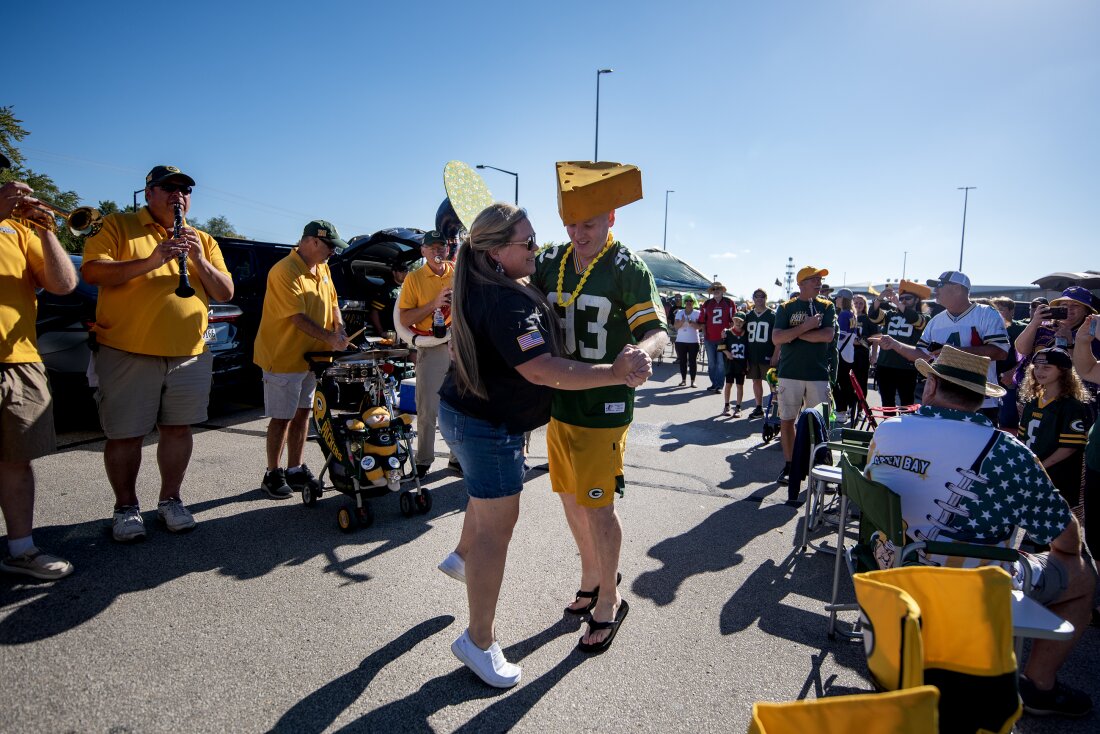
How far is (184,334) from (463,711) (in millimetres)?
2819

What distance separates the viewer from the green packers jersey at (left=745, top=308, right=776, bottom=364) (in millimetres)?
8469

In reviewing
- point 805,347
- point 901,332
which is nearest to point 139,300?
point 805,347

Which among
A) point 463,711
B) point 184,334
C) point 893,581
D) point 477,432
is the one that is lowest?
point 463,711

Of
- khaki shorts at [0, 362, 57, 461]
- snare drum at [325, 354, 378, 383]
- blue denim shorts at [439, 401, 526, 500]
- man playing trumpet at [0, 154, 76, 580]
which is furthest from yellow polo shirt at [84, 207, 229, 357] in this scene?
blue denim shorts at [439, 401, 526, 500]

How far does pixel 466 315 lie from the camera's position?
2.23 metres

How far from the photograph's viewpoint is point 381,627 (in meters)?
2.81

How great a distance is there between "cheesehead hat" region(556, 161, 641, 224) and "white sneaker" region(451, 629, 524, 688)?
182 cm

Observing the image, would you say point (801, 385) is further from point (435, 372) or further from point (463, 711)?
point (463, 711)

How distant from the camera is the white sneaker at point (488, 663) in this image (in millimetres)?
2383

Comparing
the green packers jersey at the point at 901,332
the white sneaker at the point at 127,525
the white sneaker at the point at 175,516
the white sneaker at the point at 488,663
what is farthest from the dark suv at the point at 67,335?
the green packers jersey at the point at 901,332

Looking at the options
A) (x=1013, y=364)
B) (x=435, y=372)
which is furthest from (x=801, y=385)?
(x=435, y=372)

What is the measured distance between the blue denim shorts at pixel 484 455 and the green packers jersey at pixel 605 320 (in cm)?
42

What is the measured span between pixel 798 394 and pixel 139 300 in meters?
5.13

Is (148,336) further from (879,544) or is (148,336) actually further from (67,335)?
(879,544)
